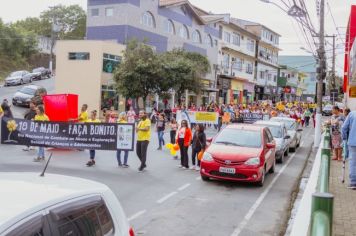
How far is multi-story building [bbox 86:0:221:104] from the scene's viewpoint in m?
42.7

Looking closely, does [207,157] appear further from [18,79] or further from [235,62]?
[235,62]

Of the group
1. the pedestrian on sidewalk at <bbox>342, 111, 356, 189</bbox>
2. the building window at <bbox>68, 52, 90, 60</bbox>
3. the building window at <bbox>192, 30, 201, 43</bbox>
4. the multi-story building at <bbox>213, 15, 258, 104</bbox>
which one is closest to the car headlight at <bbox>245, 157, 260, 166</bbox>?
the pedestrian on sidewalk at <bbox>342, 111, 356, 189</bbox>

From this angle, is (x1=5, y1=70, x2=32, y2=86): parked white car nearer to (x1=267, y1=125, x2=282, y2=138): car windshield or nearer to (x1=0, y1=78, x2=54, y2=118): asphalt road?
(x1=0, y1=78, x2=54, y2=118): asphalt road

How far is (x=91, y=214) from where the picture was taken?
3.61 meters

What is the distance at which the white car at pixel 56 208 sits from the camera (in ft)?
9.32

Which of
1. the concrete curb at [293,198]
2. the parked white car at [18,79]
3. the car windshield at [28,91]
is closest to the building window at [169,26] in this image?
the parked white car at [18,79]

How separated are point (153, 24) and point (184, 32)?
738cm

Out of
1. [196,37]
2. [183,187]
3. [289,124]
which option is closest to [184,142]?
[183,187]

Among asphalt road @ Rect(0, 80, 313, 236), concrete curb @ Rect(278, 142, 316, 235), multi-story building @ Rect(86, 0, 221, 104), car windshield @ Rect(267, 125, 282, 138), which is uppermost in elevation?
multi-story building @ Rect(86, 0, 221, 104)

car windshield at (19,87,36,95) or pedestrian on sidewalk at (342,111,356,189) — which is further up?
car windshield at (19,87,36,95)

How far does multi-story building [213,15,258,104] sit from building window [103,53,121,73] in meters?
22.5

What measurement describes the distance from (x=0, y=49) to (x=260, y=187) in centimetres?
5580

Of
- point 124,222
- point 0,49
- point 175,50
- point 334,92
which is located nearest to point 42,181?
point 124,222

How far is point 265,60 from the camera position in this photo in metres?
81.3
